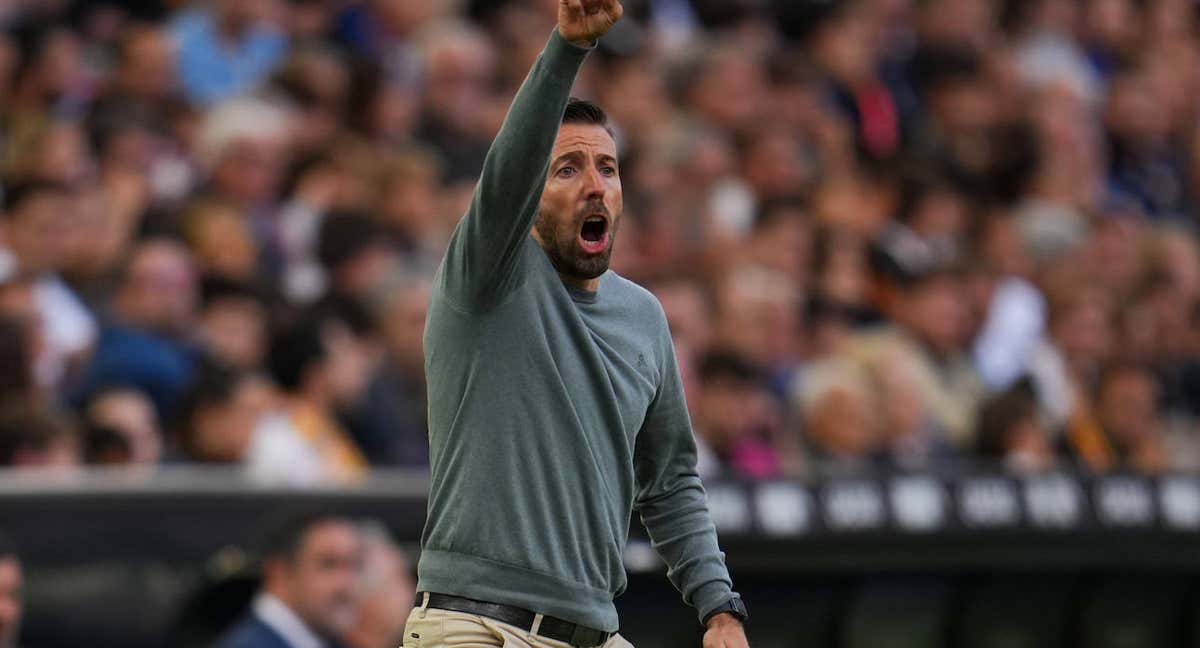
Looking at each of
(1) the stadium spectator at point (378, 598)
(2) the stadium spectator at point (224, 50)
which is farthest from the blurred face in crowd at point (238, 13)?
(1) the stadium spectator at point (378, 598)

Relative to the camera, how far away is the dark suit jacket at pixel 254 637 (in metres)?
6.38

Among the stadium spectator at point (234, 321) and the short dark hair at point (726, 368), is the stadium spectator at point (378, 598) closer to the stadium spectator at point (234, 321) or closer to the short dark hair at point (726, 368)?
the stadium spectator at point (234, 321)

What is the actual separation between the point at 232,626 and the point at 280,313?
1.66 meters

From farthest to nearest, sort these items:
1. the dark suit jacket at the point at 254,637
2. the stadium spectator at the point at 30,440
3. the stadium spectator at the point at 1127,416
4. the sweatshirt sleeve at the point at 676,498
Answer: the stadium spectator at the point at 1127,416 → the stadium spectator at the point at 30,440 → the dark suit jacket at the point at 254,637 → the sweatshirt sleeve at the point at 676,498

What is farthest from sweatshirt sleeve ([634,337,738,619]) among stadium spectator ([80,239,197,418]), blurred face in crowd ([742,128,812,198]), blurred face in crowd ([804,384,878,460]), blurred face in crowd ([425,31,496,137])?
blurred face in crowd ([742,128,812,198])

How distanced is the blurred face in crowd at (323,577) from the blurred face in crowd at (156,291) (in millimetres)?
1713

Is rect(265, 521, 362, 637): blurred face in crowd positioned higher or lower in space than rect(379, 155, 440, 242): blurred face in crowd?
lower

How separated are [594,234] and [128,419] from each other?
3.75 m

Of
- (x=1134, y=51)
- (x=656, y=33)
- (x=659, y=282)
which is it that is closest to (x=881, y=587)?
(x=659, y=282)

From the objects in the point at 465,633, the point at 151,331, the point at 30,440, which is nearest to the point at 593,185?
the point at 465,633

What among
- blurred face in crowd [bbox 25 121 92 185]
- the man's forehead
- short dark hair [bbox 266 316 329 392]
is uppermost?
the man's forehead

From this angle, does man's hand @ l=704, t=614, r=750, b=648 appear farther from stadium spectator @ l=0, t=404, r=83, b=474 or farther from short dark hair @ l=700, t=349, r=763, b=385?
short dark hair @ l=700, t=349, r=763, b=385

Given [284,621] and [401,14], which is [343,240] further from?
[284,621]

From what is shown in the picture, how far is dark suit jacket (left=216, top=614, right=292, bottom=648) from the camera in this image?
6.38 metres
